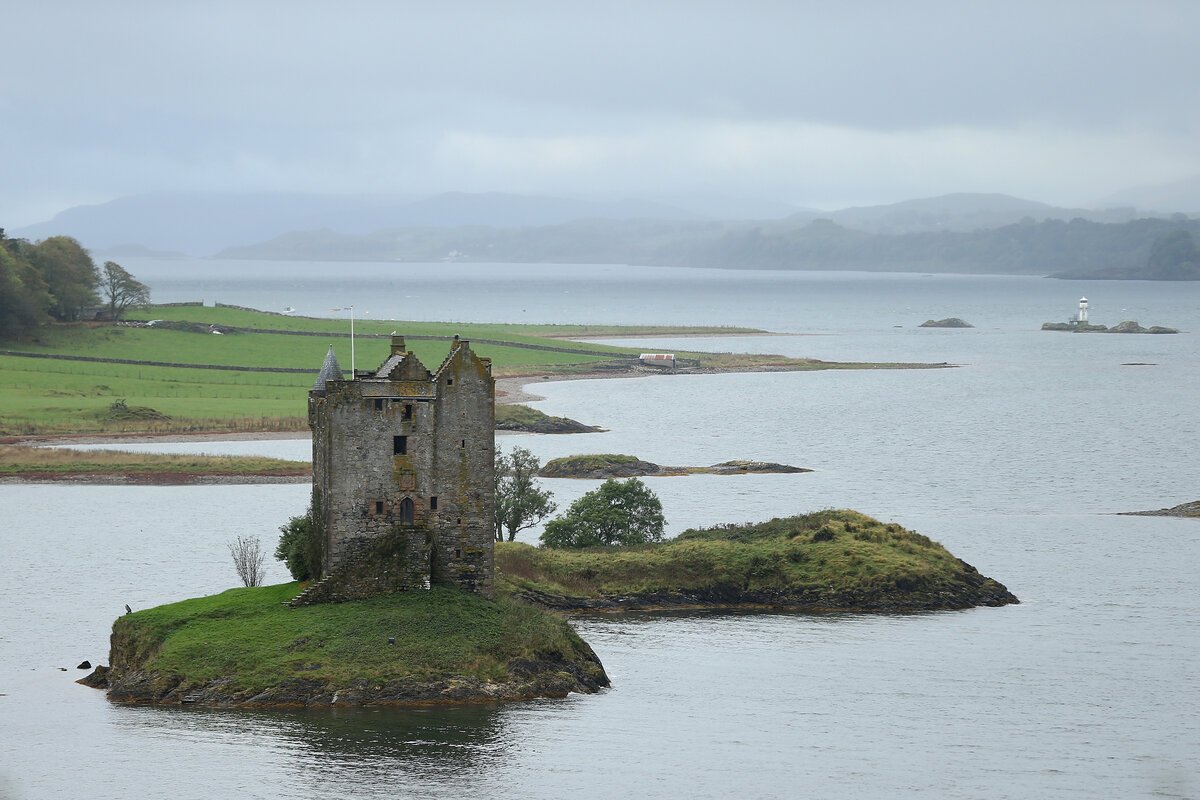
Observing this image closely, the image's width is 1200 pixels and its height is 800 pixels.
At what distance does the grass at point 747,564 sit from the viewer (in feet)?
241

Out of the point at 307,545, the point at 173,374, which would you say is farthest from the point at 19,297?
the point at 307,545

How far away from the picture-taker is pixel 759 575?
74.6 m

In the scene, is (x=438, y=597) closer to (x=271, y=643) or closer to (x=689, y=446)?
(x=271, y=643)

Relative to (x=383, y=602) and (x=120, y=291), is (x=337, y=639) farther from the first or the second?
(x=120, y=291)

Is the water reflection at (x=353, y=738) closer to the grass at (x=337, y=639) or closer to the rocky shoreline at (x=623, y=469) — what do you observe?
the grass at (x=337, y=639)

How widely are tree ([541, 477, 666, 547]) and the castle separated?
20.0 m

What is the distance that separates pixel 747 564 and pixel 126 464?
51599mm

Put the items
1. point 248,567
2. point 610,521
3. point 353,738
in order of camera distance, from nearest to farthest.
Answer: point 353,738 < point 248,567 < point 610,521

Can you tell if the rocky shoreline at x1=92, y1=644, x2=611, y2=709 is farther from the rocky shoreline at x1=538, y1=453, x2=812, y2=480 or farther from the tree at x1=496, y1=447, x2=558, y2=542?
the rocky shoreline at x1=538, y1=453, x2=812, y2=480

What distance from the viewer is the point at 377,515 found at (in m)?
57.8

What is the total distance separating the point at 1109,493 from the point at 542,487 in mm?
36397

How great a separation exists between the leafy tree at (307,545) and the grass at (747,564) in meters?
11.7

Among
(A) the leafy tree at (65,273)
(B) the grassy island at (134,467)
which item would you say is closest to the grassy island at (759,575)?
(B) the grassy island at (134,467)

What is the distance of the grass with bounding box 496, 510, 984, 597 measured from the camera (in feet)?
241
